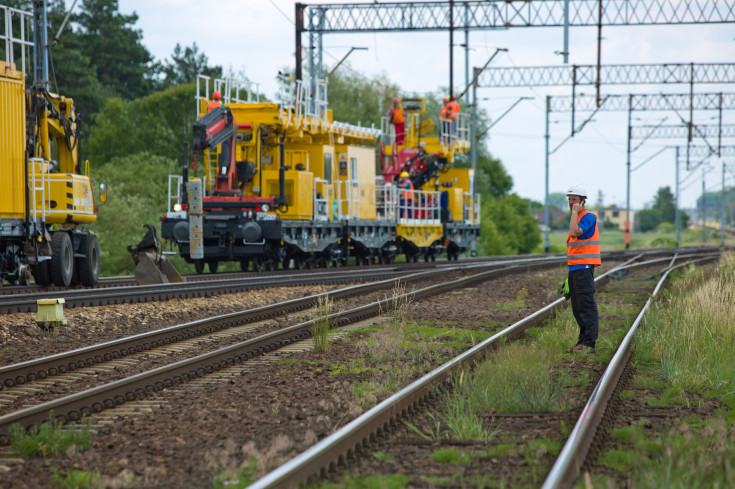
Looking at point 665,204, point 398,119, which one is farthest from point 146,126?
point 665,204

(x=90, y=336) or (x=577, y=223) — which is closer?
(x=577, y=223)

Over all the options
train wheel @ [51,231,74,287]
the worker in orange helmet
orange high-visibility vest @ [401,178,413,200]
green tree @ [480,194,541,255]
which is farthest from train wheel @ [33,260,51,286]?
green tree @ [480,194,541,255]

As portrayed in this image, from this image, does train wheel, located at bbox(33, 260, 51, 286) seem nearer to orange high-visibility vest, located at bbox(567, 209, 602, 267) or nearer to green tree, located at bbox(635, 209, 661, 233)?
orange high-visibility vest, located at bbox(567, 209, 602, 267)

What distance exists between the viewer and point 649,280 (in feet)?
71.5

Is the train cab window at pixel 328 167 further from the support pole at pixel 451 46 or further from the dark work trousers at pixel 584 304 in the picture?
the dark work trousers at pixel 584 304

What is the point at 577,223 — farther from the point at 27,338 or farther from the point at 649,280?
the point at 649,280

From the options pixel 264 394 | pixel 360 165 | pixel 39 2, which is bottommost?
pixel 264 394

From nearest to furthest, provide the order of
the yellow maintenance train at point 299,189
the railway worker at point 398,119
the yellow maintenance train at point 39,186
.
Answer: the yellow maintenance train at point 39,186, the yellow maintenance train at point 299,189, the railway worker at point 398,119

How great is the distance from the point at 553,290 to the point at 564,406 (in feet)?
39.3

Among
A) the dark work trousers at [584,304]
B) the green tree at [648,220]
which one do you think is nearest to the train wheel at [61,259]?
the dark work trousers at [584,304]

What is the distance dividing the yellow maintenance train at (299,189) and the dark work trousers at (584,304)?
10.9m

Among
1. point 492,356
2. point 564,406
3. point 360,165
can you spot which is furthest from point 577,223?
point 360,165

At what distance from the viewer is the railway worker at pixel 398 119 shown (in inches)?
1309

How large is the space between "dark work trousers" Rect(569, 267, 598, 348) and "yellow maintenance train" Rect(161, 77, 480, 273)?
10858 millimetres
